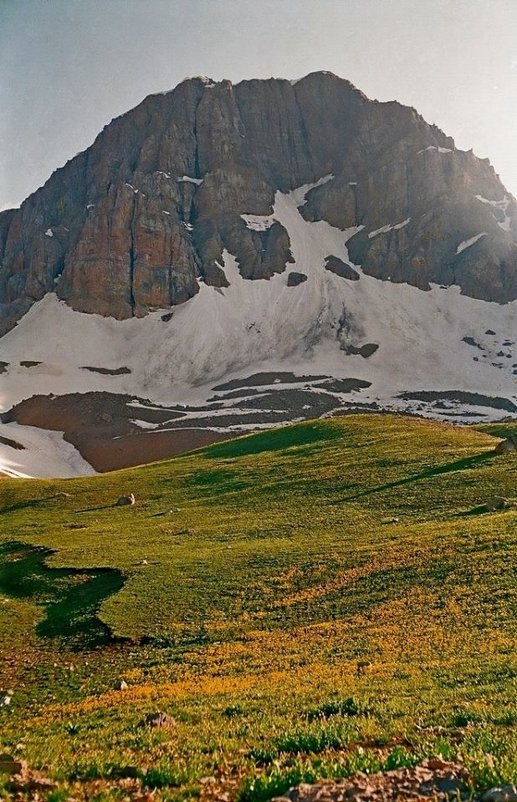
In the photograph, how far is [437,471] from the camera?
46938 millimetres

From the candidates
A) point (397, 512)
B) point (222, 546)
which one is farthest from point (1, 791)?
point (397, 512)

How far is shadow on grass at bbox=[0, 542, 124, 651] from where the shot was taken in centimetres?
2341

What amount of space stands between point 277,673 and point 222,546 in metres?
18.4

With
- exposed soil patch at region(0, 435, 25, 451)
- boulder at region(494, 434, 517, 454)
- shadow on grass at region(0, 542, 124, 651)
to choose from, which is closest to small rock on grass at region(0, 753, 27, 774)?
shadow on grass at region(0, 542, 124, 651)

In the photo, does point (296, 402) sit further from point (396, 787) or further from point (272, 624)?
point (396, 787)

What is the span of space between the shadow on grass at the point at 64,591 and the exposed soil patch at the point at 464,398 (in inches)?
6326

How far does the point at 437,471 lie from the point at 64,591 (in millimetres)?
29808

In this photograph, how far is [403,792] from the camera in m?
7.21

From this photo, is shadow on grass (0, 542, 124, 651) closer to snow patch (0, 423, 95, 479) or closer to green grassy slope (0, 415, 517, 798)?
green grassy slope (0, 415, 517, 798)

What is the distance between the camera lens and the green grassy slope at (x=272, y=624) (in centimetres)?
1012

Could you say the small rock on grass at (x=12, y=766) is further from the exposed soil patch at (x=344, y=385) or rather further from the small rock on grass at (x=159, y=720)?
the exposed soil patch at (x=344, y=385)

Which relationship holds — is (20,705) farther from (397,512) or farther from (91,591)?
(397,512)

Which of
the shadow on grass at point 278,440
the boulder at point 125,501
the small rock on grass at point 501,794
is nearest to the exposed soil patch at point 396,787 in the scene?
the small rock on grass at point 501,794

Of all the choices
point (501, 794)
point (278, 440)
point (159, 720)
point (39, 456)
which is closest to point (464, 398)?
point (39, 456)
